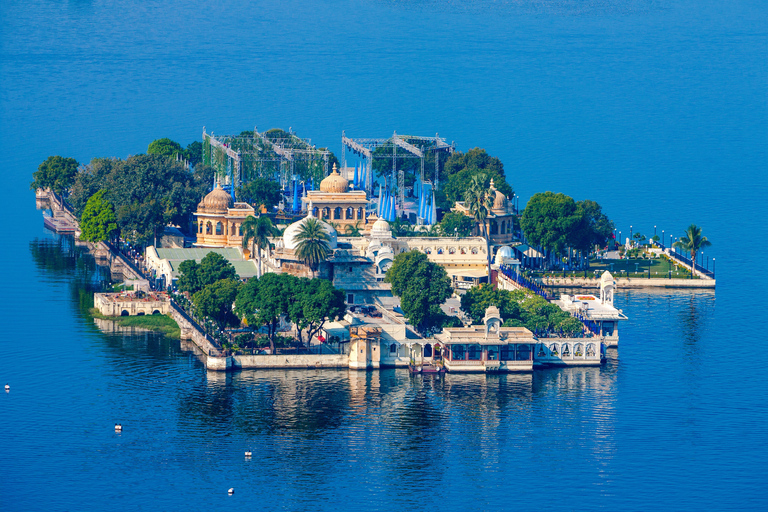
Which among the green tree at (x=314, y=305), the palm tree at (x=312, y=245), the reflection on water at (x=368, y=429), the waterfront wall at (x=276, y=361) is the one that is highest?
the palm tree at (x=312, y=245)

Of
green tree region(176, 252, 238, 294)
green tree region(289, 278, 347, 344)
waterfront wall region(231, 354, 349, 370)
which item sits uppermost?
green tree region(176, 252, 238, 294)

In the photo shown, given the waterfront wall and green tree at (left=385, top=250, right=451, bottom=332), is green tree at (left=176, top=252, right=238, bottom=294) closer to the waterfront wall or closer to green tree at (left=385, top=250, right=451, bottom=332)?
green tree at (left=385, top=250, right=451, bottom=332)

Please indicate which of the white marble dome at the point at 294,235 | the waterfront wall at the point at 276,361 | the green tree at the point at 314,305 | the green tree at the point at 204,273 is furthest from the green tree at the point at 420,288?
the green tree at the point at 204,273

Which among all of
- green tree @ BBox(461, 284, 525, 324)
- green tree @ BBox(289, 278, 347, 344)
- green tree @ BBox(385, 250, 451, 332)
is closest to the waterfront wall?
green tree @ BBox(289, 278, 347, 344)

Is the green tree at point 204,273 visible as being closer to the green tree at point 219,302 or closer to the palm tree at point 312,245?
the palm tree at point 312,245

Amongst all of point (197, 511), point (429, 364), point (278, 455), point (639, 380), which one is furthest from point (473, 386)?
point (197, 511)

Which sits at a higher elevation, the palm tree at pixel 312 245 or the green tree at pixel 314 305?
the palm tree at pixel 312 245
